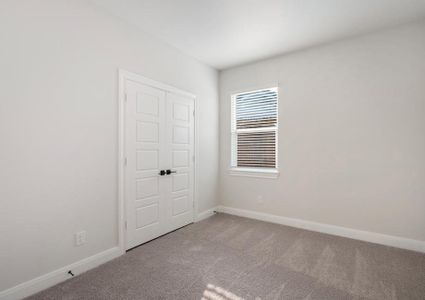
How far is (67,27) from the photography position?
2129 mm

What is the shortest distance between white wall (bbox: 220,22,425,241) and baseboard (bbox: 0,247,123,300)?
2473 mm

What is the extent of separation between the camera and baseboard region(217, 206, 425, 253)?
2711mm

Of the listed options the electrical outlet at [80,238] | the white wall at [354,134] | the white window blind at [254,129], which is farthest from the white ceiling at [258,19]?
the electrical outlet at [80,238]

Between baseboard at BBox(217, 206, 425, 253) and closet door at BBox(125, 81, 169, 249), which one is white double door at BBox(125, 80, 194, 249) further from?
Result: baseboard at BBox(217, 206, 425, 253)

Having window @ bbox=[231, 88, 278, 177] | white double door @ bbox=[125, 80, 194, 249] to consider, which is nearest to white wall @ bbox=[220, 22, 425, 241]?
window @ bbox=[231, 88, 278, 177]

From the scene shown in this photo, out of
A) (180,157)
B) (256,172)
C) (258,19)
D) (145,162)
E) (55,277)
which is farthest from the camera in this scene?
(256,172)

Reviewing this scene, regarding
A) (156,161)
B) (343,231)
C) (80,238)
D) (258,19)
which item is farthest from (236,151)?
(80,238)

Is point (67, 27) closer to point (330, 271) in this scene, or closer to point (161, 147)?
point (161, 147)

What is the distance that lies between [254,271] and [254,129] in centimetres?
240

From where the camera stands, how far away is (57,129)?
2070mm

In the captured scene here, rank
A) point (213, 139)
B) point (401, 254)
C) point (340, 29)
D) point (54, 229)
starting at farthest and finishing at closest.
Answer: point (213, 139) < point (340, 29) < point (401, 254) < point (54, 229)

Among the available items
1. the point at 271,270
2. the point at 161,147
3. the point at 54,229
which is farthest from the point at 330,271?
the point at 54,229

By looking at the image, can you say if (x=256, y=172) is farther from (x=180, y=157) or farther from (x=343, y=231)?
(x=343, y=231)

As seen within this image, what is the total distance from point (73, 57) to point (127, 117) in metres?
0.80
